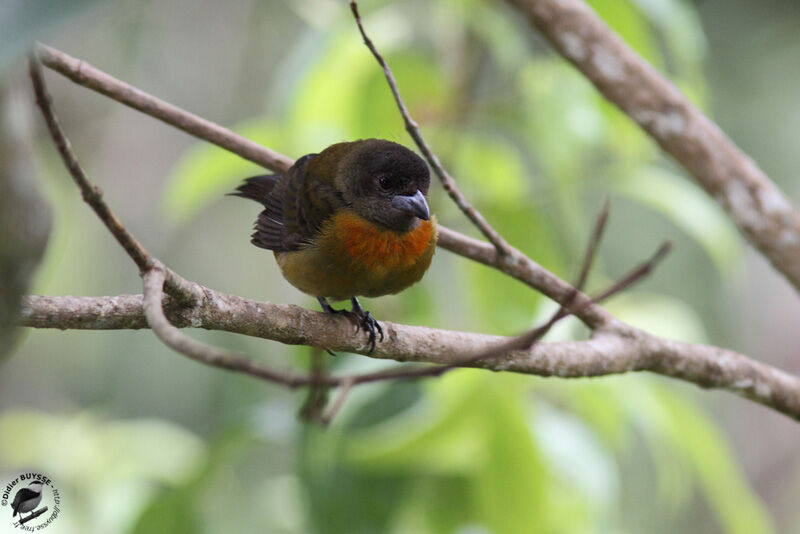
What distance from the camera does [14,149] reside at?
3.03 feet

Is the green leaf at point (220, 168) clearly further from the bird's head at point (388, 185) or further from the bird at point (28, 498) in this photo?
the bird at point (28, 498)

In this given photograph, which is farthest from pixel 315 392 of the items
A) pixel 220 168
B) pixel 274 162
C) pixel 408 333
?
pixel 220 168

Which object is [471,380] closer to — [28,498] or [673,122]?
[673,122]

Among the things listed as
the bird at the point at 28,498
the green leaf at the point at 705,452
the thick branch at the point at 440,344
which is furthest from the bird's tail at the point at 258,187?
the green leaf at the point at 705,452

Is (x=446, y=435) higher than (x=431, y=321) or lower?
lower

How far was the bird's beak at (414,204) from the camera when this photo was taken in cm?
213

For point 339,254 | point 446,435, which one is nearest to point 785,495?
point 446,435

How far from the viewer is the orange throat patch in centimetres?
216

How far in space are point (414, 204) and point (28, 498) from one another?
1436mm

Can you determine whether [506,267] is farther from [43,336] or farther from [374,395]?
[43,336]

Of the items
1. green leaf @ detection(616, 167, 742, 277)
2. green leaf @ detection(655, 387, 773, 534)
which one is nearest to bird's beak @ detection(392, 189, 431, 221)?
green leaf @ detection(616, 167, 742, 277)

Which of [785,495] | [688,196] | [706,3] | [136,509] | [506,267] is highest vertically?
[706,3]

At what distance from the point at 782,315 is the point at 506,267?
19.2ft

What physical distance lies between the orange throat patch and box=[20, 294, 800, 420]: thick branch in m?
0.19
